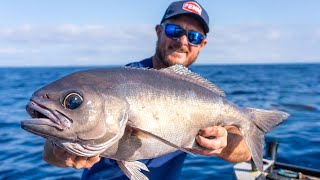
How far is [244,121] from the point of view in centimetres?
429

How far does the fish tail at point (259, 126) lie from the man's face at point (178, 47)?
Answer: 1532mm

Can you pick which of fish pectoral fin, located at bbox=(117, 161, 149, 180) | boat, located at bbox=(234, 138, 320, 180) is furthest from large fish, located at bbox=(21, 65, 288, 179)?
boat, located at bbox=(234, 138, 320, 180)

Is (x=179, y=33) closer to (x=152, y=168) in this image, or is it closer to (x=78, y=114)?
(x=152, y=168)

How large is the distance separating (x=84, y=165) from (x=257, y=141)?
203cm

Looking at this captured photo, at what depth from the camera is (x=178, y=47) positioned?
217 inches

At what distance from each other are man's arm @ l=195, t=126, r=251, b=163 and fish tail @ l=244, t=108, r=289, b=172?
0.30 metres

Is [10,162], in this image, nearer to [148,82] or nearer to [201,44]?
[201,44]

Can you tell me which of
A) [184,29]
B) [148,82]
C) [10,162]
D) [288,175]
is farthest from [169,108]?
[10,162]

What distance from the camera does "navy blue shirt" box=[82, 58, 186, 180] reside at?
4.71 meters

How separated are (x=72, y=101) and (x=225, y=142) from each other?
190cm

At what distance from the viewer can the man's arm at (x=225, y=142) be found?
395cm

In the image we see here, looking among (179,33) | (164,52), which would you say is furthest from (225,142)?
(179,33)

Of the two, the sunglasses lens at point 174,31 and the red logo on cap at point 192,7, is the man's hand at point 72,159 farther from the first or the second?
the red logo on cap at point 192,7

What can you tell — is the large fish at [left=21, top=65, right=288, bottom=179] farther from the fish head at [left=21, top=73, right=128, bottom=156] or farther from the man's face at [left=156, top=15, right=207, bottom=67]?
the man's face at [left=156, top=15, right=207, bottom=67]
